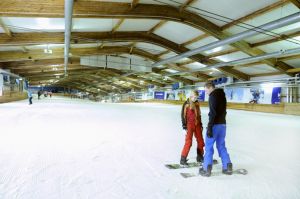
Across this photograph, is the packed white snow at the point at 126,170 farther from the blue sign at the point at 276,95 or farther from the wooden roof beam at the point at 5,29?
the blue sign at the point at 276,95

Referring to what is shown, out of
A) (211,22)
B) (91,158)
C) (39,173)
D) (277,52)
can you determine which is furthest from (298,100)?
(39,173)

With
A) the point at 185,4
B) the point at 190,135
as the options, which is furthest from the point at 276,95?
the point at 190,135

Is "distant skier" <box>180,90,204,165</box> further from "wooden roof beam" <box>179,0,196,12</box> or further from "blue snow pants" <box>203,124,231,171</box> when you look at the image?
"wooden roof beam" <box>179,0,196,12</box>

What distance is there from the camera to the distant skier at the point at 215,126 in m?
2.87

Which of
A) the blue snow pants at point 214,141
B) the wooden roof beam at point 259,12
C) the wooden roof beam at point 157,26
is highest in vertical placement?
the wooden roof beam at point 157,26

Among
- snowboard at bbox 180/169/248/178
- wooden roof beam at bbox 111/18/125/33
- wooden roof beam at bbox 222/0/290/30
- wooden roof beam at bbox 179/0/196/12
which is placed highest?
wooden roof beam at bbox 179/0/196/12

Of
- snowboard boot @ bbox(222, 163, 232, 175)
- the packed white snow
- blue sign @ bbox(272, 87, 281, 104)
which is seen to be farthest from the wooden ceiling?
snowboard boot @ bbox(222, 163, 232, 175)

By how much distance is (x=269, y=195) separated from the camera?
8.03 feet

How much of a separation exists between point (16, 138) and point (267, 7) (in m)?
8.35

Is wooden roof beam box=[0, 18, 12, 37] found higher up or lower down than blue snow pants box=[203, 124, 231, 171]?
higher up

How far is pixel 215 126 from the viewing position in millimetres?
2932

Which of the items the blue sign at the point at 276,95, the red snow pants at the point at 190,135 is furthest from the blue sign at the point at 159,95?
Result: the red snow pants at the point at 190,135

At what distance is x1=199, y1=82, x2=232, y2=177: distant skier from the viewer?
287 cm

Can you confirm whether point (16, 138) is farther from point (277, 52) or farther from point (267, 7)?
point (277, 52)
